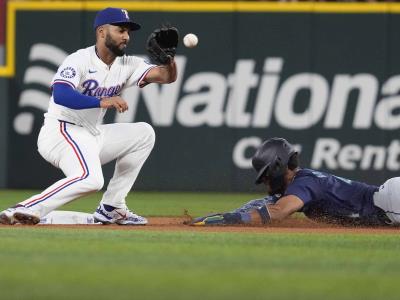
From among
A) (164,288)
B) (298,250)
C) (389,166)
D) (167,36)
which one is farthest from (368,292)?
(389,166)

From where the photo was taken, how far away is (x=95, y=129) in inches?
351

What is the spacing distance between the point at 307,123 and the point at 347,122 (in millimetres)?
508

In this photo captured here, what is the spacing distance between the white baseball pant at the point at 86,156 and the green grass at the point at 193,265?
12.3 inches

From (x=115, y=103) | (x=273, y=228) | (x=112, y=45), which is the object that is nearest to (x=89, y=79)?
(x=112, y=45)

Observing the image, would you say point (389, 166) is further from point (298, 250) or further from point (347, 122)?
point (298, 250)

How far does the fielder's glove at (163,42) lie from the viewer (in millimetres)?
8828

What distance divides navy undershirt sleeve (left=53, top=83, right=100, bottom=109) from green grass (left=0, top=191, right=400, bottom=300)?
0.95 meters

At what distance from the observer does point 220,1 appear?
14359 mm

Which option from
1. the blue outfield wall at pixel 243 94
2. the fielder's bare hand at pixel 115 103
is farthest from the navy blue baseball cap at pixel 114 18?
the blue outfield wall at pixel 243 94

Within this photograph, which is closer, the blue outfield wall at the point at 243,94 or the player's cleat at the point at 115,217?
the player's cleat at the point at 115,217

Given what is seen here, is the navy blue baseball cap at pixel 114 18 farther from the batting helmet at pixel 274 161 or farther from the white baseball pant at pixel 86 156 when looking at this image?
the batting helmet at pixel 274 161

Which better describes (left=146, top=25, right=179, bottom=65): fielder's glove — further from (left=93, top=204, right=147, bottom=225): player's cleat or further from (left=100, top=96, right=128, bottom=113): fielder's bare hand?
(left=93, top=204, right=147, bottom=225): player's cleat

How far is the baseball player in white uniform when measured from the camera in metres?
8.30

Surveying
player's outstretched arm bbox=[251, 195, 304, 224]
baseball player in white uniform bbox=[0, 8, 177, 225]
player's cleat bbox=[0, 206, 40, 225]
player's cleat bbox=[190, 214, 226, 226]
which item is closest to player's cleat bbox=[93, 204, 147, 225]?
baseball player in white uniform bbox=[0, 8, 177, 225]
